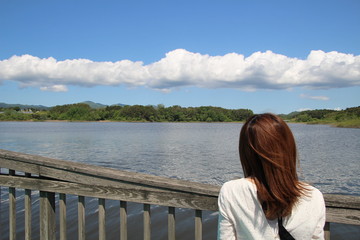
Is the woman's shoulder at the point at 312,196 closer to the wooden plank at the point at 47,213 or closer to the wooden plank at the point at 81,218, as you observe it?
the wooden plank at the point at 81,218

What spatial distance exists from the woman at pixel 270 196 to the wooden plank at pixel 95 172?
15.0 inches

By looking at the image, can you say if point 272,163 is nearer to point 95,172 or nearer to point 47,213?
point 95,172

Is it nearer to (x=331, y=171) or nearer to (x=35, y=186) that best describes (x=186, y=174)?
(x=331, y=171)

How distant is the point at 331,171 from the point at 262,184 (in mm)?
14778

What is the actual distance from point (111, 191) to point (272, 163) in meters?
1.26

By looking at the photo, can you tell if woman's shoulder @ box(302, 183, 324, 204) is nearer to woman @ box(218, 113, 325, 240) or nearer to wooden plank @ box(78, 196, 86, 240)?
woman @ box(218, 113, 325, 240)

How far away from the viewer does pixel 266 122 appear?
58.6 inches

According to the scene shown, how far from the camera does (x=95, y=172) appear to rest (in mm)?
2232

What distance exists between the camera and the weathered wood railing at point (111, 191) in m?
1.77

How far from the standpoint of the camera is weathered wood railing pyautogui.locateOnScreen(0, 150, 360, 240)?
1.77 metres

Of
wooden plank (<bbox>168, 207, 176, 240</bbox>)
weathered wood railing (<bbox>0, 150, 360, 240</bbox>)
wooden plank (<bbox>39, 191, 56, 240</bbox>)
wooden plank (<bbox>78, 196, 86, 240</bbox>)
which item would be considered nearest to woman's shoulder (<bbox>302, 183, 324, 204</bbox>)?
weathered wood railing (<bbox>0, 150, 360, 240</bbox>)

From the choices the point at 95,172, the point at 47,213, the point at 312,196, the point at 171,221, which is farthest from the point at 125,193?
the point at 312,196

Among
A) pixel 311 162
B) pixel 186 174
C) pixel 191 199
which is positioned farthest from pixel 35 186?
pixel 311 162

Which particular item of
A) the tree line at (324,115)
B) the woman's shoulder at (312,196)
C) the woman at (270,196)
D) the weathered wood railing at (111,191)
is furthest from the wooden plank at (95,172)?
the tree line at (324,115)
